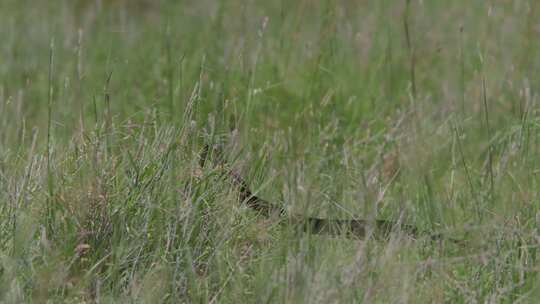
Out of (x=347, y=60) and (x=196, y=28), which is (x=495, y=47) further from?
(x=196, y=28)

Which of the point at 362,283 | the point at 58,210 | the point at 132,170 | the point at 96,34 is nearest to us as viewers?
the point at 362,283

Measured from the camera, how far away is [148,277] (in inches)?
96.2

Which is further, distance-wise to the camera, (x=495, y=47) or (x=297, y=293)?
(x=495, y=47)

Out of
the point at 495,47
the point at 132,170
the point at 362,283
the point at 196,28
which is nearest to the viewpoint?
the point at 362,283

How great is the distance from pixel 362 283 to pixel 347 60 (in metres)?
2.33

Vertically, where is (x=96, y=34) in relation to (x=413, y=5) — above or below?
below

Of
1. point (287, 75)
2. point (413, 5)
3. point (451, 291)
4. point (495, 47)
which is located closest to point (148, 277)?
point (451, 291)

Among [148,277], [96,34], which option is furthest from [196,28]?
[148,277]

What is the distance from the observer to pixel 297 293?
7.30ft

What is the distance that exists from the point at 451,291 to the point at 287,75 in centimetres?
204

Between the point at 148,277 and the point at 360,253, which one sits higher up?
the point at 360,253

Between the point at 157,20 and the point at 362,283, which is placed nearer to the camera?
the point at 362,283

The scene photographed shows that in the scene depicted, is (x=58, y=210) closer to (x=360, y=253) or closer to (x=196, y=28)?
(x=360, y=253)

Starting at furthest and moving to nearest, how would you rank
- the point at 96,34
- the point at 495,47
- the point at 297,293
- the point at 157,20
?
the point at 157,20 < the point at 96,34 < the point at 495,47 < the point at 297,293
